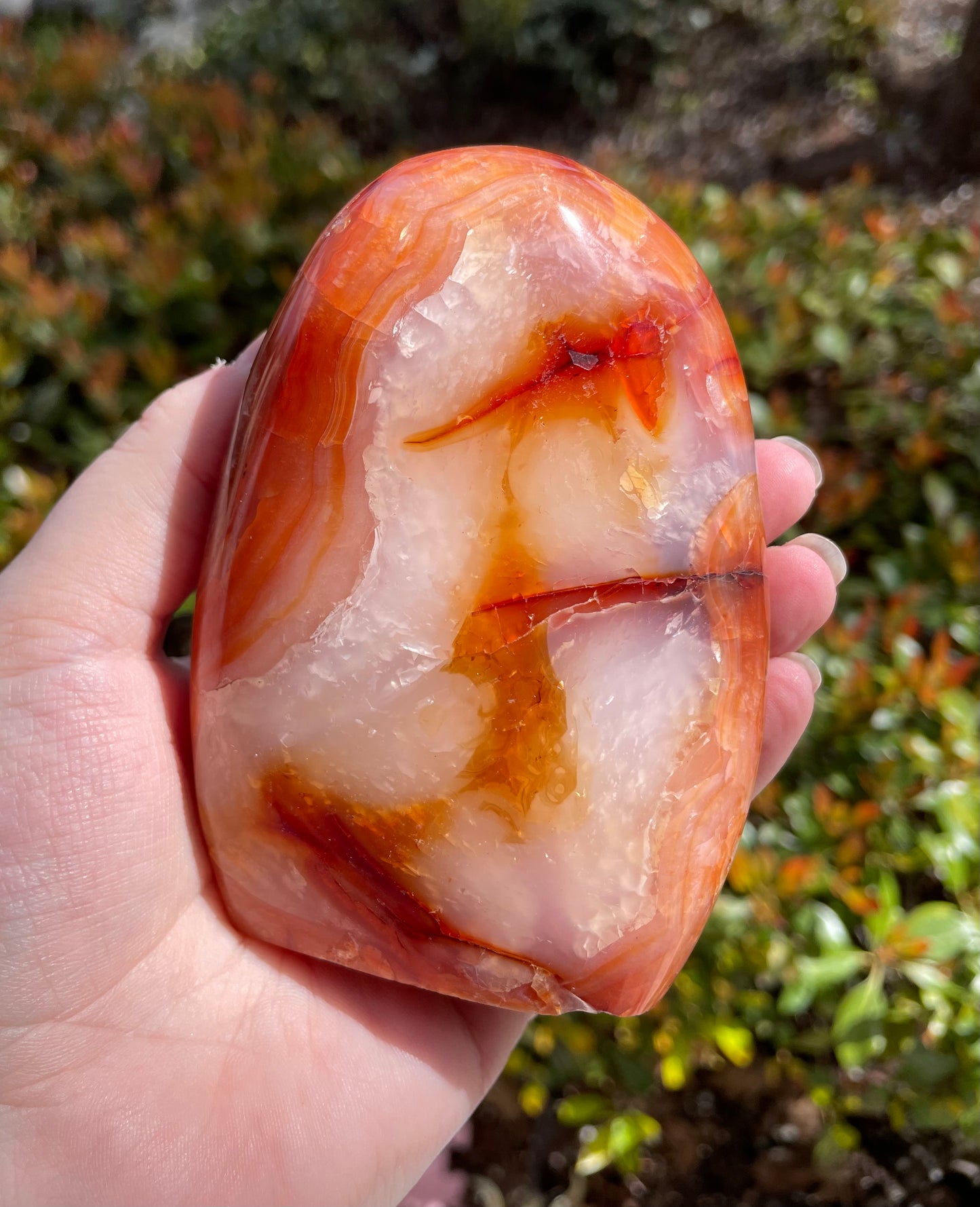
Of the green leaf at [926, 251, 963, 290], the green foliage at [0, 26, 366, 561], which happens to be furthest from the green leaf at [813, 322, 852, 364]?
the green foliage at [0, 26, 366, 561]

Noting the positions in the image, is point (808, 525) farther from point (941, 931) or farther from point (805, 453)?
point (941, 931)

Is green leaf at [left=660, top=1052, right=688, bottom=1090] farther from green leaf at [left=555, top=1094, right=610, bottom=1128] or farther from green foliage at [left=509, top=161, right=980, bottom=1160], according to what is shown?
green leaf at [left=555, top=1094, right=610, bottom=1128]

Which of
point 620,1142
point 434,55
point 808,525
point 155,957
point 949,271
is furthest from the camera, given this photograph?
point 434,55

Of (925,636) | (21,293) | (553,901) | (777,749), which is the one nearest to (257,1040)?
(553,901)

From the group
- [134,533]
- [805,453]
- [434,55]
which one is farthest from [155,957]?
[434,55]

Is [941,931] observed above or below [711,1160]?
above

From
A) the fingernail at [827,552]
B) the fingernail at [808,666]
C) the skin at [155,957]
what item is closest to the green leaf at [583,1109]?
the skin at [155,957]

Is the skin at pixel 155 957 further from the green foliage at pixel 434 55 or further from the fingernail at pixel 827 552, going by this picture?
the green foliage at pixel 434 55
